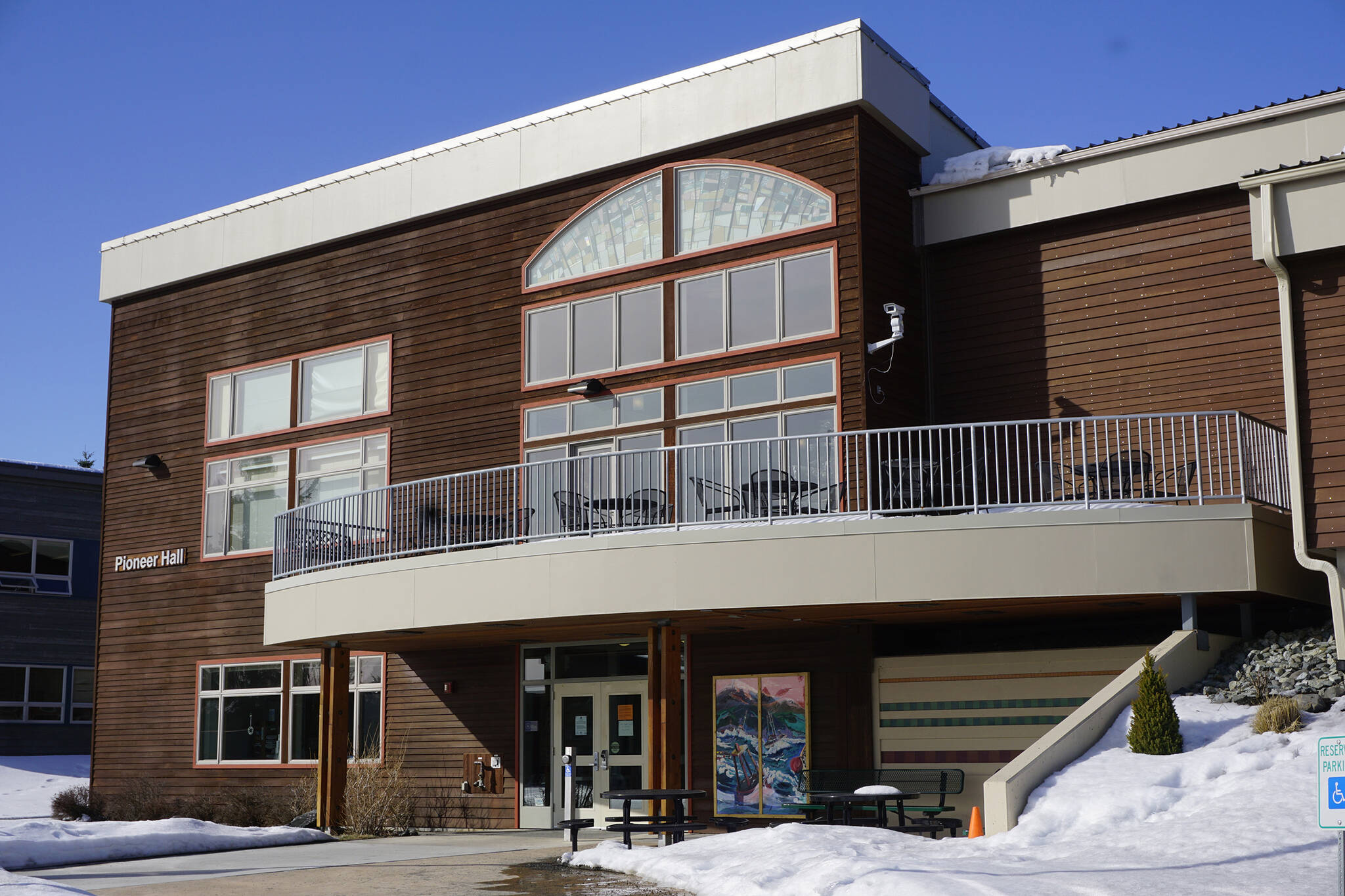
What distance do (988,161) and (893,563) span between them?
6.67 metres

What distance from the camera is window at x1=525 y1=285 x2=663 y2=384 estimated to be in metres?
19.2

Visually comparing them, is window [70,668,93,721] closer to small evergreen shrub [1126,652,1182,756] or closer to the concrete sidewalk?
the concrete sidewalk

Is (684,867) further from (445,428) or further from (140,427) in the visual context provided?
(140,427)

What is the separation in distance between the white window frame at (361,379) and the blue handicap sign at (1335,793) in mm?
16796

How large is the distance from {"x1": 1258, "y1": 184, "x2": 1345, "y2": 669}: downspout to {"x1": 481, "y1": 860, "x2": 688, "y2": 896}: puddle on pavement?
24.6 feet

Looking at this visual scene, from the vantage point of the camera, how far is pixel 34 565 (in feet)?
110

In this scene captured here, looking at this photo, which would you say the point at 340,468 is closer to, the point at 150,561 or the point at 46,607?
the point at 150,561

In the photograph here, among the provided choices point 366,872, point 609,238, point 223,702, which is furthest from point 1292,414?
point 223,702

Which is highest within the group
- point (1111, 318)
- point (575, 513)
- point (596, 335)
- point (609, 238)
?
point (609, 238)

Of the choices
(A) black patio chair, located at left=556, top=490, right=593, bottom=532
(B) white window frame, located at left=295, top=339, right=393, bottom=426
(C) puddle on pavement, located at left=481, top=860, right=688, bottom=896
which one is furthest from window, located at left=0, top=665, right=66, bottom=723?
(C) puddle on pavement, located at left=481, top=860, right=688, bottom=896

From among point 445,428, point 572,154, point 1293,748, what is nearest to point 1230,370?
point 1293,748

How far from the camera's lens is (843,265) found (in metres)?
17.4

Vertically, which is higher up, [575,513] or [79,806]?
[575,513]

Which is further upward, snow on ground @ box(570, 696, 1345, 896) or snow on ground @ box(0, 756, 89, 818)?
snow on ground @ box(570, 696, 1345, 896)
